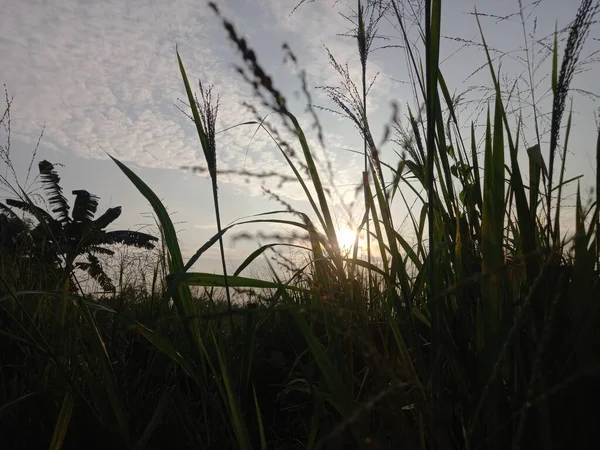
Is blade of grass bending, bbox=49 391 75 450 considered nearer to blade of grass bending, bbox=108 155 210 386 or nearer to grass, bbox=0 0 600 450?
grass, bbox=0 0 600 450

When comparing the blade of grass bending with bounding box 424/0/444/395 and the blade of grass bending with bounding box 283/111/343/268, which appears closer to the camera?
the blade of grass bending with bounding box 424/0/444/395

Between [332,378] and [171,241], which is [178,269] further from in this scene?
[332,378]

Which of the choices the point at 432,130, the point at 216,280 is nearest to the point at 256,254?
the point at 216,280

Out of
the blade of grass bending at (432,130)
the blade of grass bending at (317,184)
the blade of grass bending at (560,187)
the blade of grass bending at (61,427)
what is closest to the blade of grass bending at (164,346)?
the blade of grass bending at (61,427)

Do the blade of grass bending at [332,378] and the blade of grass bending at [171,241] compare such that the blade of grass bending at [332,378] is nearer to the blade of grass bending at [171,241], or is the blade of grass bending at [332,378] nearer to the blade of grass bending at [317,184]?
the blade of grass bending at [317,184]

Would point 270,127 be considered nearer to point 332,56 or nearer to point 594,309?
point 332,56

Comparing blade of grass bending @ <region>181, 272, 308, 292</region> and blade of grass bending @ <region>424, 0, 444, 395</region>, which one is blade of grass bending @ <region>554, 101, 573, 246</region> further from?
blade of grass bending @ <region>181, 272, 308, 292</region>

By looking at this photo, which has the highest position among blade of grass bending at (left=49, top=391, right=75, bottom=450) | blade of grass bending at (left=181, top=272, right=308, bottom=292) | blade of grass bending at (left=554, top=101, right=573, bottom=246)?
blade of grass bending at (left=554, top=101, right=573, bottom=246)

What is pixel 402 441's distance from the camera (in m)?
0.88

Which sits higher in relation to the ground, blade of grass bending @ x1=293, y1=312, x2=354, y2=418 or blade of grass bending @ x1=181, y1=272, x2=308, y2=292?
blade of grass bending @ x1=181, y1=272, x2=308, y2=292

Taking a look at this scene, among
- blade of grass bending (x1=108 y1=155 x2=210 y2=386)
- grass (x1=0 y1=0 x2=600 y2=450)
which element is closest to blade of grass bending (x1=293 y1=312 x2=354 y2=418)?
grass (x1=0 y1=0 x2=600 y2=450)

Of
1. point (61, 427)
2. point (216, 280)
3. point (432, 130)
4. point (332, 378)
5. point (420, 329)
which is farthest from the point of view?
point (420, 329)

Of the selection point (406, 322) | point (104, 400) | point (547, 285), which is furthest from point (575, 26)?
point (104, 400)

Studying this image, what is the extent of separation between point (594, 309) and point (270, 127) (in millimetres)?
786
